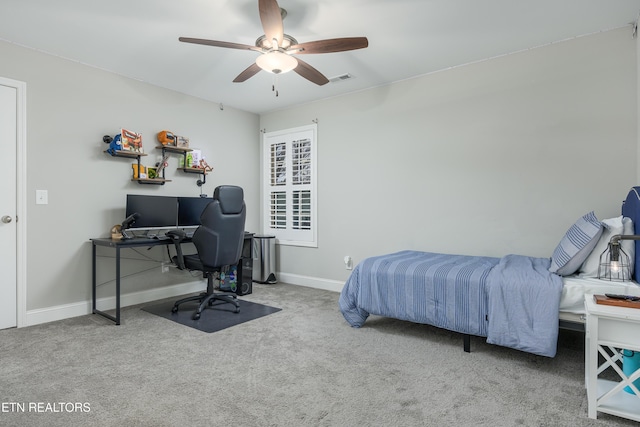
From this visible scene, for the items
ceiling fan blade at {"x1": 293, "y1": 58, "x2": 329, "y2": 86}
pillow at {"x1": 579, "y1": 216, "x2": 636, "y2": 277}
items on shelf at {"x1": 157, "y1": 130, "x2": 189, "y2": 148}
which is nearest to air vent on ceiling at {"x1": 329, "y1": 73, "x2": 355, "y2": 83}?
ceiling fan blade at {"x1": 293, "y1": 58, "x2": 329, "y2": 86}

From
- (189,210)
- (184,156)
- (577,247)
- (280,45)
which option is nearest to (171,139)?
(184,156)

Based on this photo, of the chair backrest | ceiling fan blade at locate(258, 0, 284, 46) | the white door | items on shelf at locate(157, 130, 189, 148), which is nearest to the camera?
ceiling fan blade at locate(258, 0, 284, 46)

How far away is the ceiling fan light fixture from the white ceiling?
1.09ft

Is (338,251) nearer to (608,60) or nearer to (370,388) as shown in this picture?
(370,388)

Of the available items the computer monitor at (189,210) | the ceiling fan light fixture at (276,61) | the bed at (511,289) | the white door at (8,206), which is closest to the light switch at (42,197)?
the white door at (8,206)

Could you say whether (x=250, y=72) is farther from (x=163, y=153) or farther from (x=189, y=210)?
(x=189, y=210)

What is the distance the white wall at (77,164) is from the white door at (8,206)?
4.1 inches

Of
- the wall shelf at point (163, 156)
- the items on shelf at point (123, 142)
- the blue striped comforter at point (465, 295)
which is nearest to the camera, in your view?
the blue striped comforter at point (465, 295)

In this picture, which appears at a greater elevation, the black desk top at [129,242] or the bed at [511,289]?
the black desk top at [129,242]

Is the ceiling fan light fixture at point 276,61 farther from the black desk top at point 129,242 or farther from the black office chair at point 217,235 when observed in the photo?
the black desk top at point 129,242

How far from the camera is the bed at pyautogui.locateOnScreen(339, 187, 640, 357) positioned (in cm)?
220

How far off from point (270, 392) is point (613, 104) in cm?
336

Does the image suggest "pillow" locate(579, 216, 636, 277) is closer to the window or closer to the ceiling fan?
the ceiling fan

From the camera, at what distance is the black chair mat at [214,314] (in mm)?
3199
